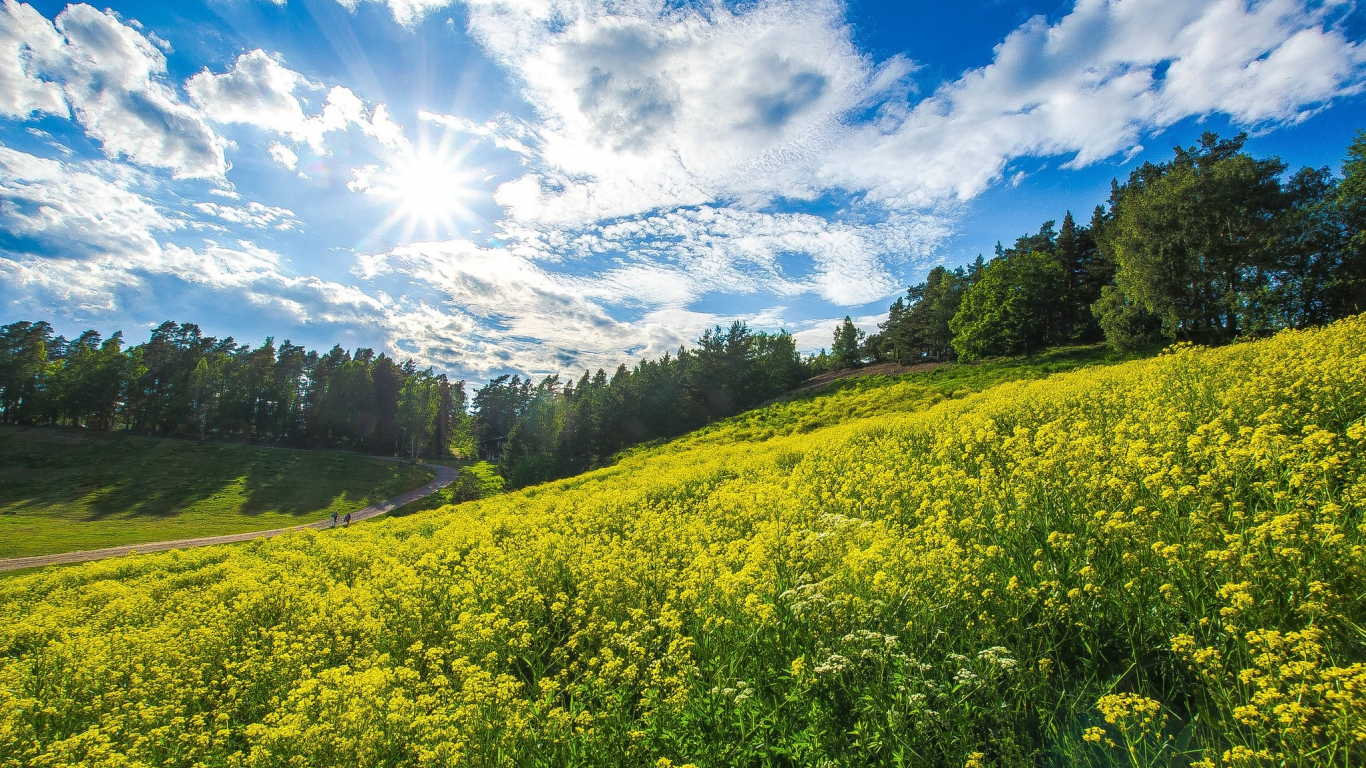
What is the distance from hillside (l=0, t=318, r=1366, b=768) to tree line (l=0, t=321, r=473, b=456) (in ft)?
228

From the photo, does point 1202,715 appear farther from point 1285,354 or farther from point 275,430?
point 275,430

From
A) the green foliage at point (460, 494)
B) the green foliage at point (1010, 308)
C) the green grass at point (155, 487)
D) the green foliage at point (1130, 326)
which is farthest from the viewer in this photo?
the green foliage at point (460, 494)

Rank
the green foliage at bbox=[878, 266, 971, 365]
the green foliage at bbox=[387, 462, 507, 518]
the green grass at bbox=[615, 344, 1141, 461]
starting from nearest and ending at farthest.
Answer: the green grass at bbox=[615, 344, 1141, 461], the green foliage at bbox=[387, 462, 507, 518], the green foliage at bbox=[878, 266, 971, 365]

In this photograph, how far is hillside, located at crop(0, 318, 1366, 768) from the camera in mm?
2990

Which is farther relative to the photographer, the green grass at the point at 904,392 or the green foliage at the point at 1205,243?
the green foliage at the point at 1205,243

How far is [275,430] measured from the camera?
229 feet

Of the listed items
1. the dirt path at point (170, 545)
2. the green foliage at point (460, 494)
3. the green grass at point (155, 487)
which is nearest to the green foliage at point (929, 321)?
the green foliage at point (460, 494)

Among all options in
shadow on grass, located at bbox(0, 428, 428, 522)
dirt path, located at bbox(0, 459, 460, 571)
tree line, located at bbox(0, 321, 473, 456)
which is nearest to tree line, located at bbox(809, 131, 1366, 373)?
dirt path, located at bbox(0, 459, 460, 571)

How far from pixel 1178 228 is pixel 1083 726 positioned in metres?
36.2

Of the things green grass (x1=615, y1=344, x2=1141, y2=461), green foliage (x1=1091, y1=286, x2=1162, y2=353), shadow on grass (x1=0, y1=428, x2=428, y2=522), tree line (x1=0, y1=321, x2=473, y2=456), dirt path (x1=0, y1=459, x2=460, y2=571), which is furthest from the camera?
tree line (x1=0, y1=321, x2=473, y2=456)

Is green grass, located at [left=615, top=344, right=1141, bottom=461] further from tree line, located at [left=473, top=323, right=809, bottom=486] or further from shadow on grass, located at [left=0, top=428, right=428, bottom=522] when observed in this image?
shadow on grass, located at [left=0, top=428, right=428, bottom=522]

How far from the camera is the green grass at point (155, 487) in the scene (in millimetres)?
35094

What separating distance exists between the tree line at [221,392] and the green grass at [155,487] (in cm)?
475

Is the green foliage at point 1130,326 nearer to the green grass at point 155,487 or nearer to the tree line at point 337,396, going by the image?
the tree line at point 337,396
